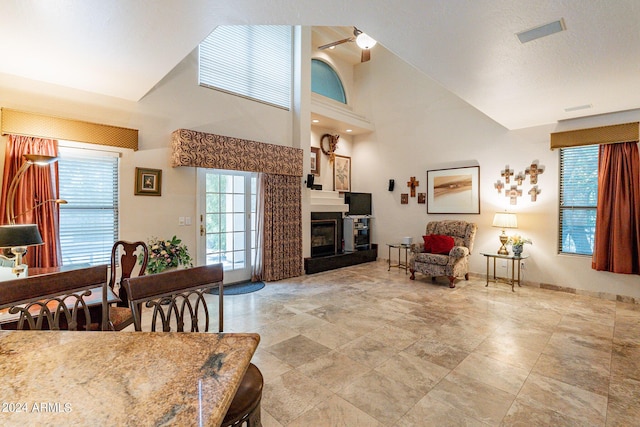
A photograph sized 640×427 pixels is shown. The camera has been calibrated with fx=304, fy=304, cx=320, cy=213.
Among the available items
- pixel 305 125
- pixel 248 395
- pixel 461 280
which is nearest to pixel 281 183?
pixel 305 125

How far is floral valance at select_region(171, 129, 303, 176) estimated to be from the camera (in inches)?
166

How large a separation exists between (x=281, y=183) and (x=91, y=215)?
280 centimetres

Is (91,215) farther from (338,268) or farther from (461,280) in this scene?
(461,280)

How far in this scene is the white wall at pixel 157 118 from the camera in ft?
11.3

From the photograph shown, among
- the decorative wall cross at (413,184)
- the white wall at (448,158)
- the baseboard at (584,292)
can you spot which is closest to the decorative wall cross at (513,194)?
the white wall at (448,158)

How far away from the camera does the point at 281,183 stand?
217 inches

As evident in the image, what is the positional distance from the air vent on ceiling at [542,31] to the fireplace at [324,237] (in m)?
4.51

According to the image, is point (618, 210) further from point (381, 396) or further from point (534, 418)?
point (381, 396)

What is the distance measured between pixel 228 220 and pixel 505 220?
15.4ft

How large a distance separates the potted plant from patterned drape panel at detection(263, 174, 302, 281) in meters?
3.66

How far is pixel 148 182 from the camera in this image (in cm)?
418

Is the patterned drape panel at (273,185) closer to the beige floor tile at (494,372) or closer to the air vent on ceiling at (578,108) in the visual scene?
the beige floor tile at (494,372)

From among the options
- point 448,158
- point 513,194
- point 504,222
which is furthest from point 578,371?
point 448,158

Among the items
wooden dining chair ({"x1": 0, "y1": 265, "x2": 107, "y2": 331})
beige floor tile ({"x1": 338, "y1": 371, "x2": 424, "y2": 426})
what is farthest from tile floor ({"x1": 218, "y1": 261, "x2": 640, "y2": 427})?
wooden dining chair ({"x1": 0, "y1": 265, "x2": 107, "y2": 331})
